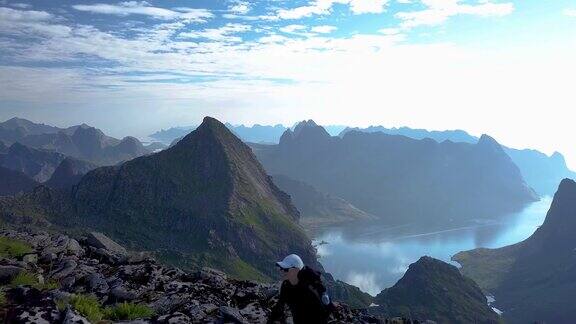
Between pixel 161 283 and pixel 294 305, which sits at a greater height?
pixel 294 305

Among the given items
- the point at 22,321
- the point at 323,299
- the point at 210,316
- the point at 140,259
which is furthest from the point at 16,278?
the point at 323,299

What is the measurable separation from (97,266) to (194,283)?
20.4ft

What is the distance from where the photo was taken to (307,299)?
11.9m

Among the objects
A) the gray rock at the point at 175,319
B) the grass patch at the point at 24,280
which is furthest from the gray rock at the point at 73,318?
the grass patch at the point at 24,280

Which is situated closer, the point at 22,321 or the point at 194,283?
the point at 22,321

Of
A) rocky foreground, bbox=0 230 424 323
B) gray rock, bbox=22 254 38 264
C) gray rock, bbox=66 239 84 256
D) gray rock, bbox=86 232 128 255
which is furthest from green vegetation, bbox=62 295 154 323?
gray rock, bbox=86 232 128 255

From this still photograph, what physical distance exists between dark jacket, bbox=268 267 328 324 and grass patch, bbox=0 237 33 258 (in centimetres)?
2029

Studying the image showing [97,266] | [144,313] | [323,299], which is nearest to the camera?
[323,299]

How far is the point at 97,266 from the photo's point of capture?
26.6 metres

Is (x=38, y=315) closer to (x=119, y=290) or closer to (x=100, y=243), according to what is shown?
(x=119, y=290)

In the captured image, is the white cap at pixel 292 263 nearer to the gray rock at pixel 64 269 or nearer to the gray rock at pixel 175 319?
the gray rock at pixel 175 319

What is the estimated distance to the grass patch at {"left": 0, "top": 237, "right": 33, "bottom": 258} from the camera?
24.9m

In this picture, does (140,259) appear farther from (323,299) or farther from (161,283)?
(323,299)

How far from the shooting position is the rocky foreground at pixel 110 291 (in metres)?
14.8
